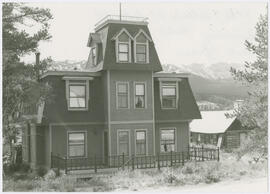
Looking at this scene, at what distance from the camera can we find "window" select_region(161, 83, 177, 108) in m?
25.3

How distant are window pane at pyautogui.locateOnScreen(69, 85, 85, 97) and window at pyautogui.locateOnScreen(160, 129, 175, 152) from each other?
18.2ft

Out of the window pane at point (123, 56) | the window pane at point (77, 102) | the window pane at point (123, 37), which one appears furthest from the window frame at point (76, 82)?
the window pane at point (123, 37)

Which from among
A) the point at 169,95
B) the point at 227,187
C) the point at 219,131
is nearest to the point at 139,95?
the point at 169,95

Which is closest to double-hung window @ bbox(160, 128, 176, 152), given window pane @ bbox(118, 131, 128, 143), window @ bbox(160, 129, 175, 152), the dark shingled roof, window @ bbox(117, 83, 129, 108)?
window @ bbox(160, 129, 175, 152)

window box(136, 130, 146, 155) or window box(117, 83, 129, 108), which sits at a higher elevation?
window box(117, 83, 129, 108)

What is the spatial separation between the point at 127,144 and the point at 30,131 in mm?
6334

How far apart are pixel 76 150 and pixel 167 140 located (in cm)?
574

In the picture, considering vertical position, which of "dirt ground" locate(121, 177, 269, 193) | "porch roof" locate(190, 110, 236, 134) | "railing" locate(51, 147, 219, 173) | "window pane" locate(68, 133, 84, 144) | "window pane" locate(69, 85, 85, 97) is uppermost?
"window pane" locate(69, 85, 85, 97)

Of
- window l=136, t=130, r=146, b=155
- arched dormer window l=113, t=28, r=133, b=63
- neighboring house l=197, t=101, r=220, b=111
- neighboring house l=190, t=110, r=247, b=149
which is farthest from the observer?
neighboring house l=197, t=101, r=220, b=111

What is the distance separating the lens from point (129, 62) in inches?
922

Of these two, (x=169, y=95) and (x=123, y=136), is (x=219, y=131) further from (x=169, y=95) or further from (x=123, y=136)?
(x=123, y=136)

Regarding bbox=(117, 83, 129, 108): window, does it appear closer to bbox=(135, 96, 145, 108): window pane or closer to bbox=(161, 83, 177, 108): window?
bbox=(135, 96, 145, 108): window pane

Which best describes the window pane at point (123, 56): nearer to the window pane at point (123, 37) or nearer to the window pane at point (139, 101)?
the window pane at point (123, 37)

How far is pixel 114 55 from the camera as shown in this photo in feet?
76.1
